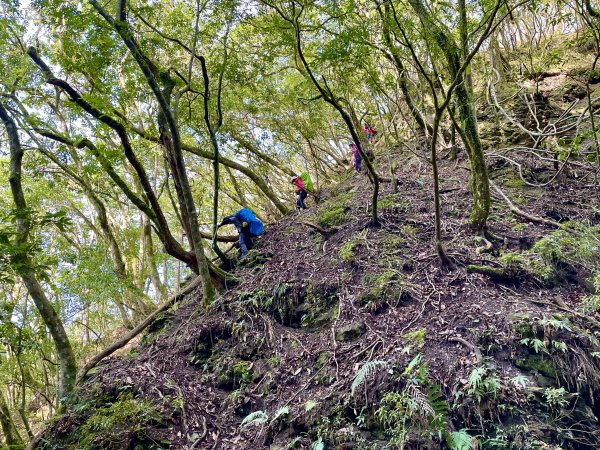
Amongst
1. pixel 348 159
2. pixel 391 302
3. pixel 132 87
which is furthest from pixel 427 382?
pixel 348 159

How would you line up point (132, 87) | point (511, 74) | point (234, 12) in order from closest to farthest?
point (234, 12) < point (132, 87) < point (511, 74)

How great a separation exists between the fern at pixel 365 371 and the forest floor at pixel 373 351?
0.03m

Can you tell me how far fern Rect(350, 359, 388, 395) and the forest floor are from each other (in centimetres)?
3

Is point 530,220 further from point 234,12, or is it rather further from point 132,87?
point 132,87

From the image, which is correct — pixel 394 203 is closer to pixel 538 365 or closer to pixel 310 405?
pixel 538 365

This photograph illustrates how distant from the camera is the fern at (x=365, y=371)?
4.19 metres

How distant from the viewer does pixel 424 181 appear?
353 inches

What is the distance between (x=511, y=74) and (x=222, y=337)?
10435 mm

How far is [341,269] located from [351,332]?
5.06 ft

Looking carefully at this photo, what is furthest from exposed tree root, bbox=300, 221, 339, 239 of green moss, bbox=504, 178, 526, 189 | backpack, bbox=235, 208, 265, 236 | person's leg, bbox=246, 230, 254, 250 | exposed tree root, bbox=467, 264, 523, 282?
green moss, bbox=504, 178, 526, 189

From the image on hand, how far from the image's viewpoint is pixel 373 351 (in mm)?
4715

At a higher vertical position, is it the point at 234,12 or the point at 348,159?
the point at 234,12

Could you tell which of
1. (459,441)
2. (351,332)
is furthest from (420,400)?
(351,332)

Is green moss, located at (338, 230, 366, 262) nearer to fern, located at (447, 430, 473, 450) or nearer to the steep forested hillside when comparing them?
the steep forested hillside
